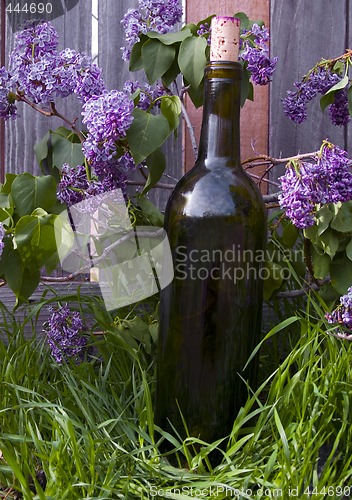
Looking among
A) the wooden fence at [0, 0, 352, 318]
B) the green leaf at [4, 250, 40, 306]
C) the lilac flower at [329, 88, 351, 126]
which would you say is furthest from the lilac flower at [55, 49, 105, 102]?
the lilac flower at [329, 88, 351, 126]

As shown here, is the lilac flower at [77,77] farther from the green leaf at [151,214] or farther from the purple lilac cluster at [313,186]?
the purple lilac cluster at [313,186]

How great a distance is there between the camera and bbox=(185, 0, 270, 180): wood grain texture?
165 cm

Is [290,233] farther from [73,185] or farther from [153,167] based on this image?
[73,185]

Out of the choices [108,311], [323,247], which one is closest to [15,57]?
[108,311]

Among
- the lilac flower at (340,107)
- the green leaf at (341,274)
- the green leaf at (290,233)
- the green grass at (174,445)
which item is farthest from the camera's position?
the lilac flower at (340,107)

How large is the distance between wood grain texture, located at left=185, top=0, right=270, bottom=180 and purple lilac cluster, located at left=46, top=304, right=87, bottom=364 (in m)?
0.55

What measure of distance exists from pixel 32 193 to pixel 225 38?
43cm

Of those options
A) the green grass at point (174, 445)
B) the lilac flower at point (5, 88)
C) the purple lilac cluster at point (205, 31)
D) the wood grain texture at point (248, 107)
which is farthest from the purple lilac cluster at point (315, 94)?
the lilac flower at point (5, 88)

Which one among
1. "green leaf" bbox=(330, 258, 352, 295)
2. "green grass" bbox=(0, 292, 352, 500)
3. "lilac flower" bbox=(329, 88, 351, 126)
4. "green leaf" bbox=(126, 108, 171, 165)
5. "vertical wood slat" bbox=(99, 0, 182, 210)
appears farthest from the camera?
"vertical wood slat" bbox=(99, 0, 182, 210)

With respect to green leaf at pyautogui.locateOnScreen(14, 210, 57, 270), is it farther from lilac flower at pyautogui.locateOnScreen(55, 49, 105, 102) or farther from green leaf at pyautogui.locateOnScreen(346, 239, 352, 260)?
green leaf at pyautogui.locateOnScreen(346, 239, 352, 260)

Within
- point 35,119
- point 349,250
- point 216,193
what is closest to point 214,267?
point 216,193

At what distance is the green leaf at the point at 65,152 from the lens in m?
1.25

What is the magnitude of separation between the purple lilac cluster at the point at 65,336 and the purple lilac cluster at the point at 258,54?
63 centimetres

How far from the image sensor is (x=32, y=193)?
1.15m
